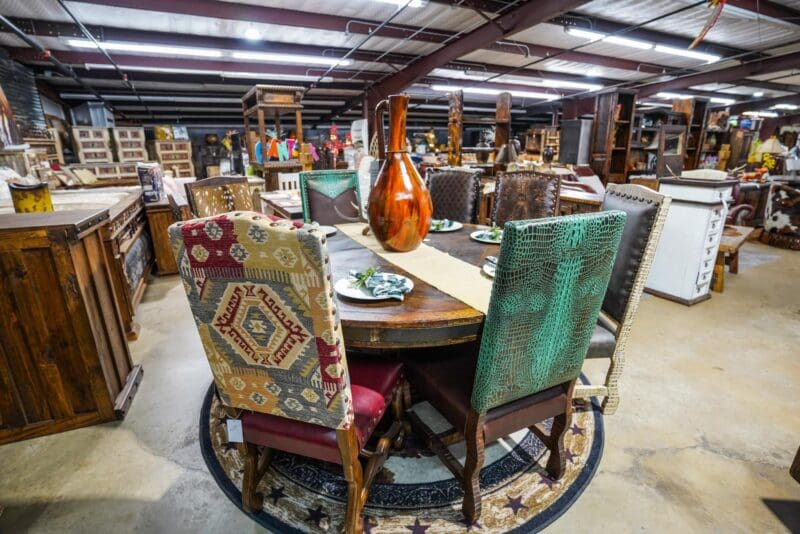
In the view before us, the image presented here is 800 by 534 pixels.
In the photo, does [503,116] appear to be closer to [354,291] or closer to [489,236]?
[489,236]

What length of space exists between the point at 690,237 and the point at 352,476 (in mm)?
3279

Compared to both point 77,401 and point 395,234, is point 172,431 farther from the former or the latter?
point 395,234

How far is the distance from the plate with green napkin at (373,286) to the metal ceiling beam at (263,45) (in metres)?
5.43

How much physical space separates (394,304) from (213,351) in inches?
22.2

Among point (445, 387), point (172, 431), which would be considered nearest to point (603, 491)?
point (445, 387)

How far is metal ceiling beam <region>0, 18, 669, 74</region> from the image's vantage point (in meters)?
4.53

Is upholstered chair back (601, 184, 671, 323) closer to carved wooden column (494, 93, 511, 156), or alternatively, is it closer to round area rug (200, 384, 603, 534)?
round area rug (200, 384, 603, 534)

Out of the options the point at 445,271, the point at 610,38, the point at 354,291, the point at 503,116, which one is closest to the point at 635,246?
the point at 445,271

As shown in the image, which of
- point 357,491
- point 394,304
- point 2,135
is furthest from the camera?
point 2,135

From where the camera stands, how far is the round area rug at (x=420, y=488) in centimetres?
137

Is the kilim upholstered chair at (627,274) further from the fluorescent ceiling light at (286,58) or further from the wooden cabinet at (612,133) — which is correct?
the fluorescent ceiling light at (286,58)

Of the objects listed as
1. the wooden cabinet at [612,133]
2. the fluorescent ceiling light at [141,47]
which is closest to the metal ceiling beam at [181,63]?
the fluorescent ceiling light at [141,47]

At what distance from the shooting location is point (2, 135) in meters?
3.49

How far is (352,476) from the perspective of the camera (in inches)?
45.2
